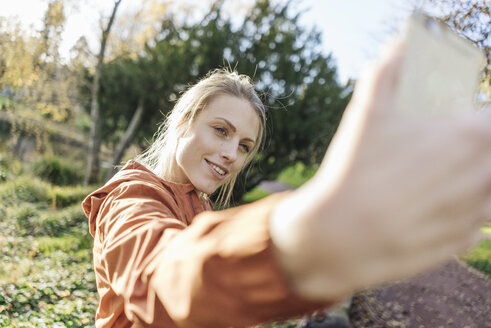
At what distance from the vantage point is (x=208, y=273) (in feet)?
1.66

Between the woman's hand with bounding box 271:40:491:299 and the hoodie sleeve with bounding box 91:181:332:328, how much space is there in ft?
0.26

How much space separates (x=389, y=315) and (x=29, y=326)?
5.36 meters

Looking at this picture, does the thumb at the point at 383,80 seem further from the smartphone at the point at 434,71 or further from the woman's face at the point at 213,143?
the woman's face at the point at 213,143

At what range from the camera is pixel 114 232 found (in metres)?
0.82

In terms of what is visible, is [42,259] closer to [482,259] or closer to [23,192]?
[23,192]

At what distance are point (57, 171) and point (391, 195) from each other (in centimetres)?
1261

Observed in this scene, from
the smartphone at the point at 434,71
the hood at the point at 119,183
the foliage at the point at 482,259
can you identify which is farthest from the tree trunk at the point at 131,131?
the foliage at the point at 482,259

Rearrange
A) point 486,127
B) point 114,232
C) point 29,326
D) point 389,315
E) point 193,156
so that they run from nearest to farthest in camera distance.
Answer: point 486,127
point 114,232
point 193,156
point 29,326
point 389,315

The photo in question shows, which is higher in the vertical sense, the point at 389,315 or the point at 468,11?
the point at 468,11

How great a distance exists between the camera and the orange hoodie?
469mm

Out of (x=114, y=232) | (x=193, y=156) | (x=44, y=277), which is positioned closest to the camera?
(x=114, y=232)

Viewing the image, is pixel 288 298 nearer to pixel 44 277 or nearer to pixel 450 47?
pixel 450 47

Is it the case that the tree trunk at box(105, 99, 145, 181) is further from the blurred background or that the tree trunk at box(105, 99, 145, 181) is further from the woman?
the woman

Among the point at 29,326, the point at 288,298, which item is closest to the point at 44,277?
the point at 29,326
